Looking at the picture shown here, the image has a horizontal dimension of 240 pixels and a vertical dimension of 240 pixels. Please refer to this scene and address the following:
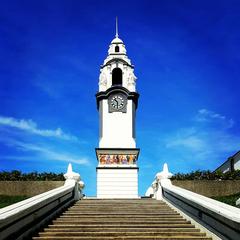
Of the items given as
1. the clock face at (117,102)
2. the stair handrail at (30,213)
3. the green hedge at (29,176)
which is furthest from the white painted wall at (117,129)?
the stair handrail at (30,213)

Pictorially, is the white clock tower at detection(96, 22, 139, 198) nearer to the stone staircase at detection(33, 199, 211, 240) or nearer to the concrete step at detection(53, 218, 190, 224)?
the stone staircase at detection(33, 199, 211, 240)

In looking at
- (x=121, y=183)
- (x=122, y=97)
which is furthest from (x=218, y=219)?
(x=122, y=97)

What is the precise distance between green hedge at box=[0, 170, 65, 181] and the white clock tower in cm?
614

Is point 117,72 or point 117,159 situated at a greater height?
point 117,72

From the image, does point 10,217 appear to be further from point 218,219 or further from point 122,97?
point 122,97

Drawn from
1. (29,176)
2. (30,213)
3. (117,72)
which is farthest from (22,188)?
(30,213)

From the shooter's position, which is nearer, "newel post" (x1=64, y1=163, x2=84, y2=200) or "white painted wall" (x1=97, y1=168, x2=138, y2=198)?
"newel post" (x1=64, y1=163, x2=84, y2=200)

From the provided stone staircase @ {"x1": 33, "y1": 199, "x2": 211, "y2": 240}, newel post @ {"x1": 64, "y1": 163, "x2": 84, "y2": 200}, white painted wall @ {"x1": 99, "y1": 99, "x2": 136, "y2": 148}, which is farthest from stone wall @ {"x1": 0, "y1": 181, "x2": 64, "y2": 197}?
stone staircase @ {"x1": 33, "y1": 199, "x2": 211, "y2": 240}

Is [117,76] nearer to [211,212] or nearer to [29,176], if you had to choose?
[29,176]

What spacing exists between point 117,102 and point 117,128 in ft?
6.50

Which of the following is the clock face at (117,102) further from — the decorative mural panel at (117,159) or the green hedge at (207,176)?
the green hedge at (207,176)

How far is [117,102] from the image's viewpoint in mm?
36156

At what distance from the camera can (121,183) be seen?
33688 millimetres

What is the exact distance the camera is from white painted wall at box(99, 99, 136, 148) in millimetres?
35125
